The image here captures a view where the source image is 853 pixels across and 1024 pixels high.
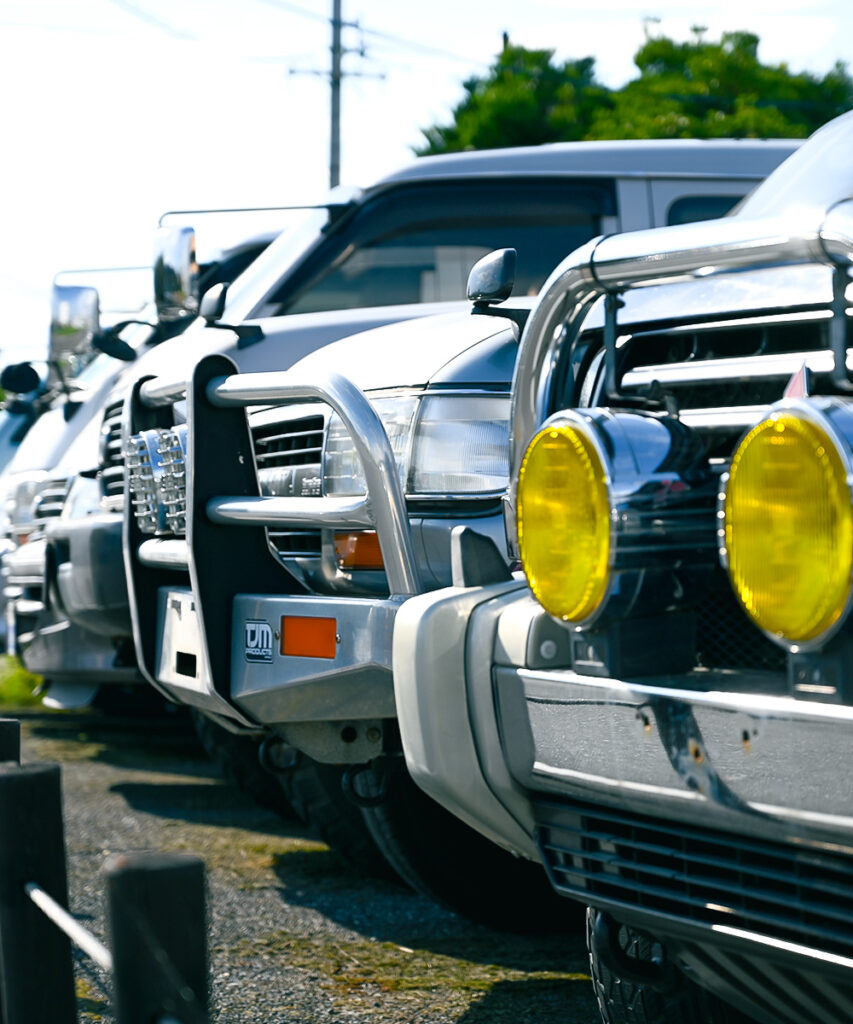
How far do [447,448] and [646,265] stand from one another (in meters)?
1.00

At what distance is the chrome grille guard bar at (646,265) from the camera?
1.97m

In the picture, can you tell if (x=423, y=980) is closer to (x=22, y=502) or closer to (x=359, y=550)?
(x=359, y=550)

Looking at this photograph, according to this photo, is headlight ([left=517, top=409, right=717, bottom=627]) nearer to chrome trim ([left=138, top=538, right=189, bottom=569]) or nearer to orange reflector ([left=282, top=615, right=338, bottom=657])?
orange reflector ([left=282, top=615, right=338, bottom=657])

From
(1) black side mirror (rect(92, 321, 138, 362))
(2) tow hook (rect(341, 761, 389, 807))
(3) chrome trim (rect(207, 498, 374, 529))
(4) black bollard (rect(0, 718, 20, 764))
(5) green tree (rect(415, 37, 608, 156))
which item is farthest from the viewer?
(5) green tree (rect(415, 37, 608, 156))

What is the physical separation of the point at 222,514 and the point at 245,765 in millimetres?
2144

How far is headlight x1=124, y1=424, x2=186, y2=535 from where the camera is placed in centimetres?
349

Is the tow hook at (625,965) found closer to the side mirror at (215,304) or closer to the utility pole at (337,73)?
the side mirror at (215,304)

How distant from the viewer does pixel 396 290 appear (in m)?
5.43

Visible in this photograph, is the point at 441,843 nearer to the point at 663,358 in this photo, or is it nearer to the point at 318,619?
the point at 318,619

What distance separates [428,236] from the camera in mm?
5512

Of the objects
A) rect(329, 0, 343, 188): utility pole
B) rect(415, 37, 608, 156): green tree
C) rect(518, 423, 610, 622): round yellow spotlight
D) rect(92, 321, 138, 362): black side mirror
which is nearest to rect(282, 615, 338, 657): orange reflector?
rect(518, 423, 610, 622): round yellow spotlight

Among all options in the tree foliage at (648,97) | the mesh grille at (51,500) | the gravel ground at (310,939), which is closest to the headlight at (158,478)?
the gravel ground at (310,939)

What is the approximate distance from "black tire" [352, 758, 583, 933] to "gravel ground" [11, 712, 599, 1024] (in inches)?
1.7

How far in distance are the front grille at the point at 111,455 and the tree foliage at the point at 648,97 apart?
3121cm
